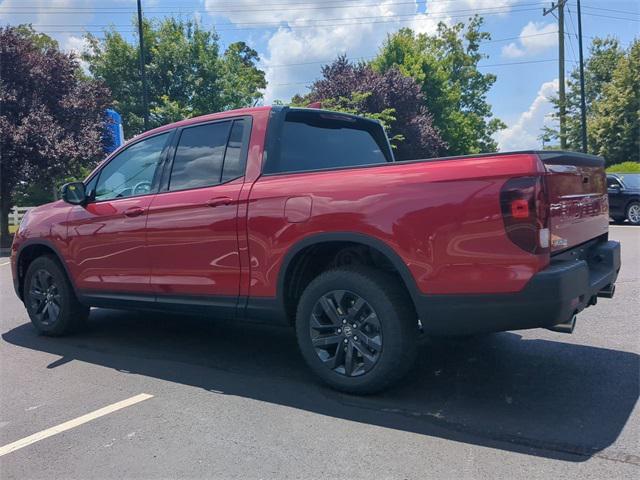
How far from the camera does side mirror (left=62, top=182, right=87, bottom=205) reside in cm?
536

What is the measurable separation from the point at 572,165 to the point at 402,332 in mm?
1500

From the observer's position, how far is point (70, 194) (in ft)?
17.7

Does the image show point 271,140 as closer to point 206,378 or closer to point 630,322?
point 206,378

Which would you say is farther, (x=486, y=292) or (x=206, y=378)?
(x=206, y=378)

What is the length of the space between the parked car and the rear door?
15146 mm

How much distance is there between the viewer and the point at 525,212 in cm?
311

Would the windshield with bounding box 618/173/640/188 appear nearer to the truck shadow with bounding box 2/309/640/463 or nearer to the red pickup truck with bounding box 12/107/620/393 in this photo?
the truck shadow with bounding box 2/309/640/463

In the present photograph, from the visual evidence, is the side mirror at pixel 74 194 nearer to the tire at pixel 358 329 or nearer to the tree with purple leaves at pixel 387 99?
the tire at pixel 358 329

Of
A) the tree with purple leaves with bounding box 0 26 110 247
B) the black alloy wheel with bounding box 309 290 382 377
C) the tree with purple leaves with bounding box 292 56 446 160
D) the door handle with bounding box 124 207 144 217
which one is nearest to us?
the black alloy wheel with bounding box 309 290 382 377

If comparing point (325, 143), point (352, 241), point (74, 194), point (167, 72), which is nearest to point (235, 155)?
point (325, 143)

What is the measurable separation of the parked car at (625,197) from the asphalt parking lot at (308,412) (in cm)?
1256

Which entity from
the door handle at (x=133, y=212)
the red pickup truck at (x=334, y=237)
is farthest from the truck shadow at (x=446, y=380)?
the door handle at (x=133, y=212)

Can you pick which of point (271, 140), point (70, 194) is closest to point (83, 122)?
point (70, 194)

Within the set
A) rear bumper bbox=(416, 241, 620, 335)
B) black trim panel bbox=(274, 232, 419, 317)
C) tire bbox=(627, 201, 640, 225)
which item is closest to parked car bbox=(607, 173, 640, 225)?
tire bbox=(627, 201, 640, 225)
